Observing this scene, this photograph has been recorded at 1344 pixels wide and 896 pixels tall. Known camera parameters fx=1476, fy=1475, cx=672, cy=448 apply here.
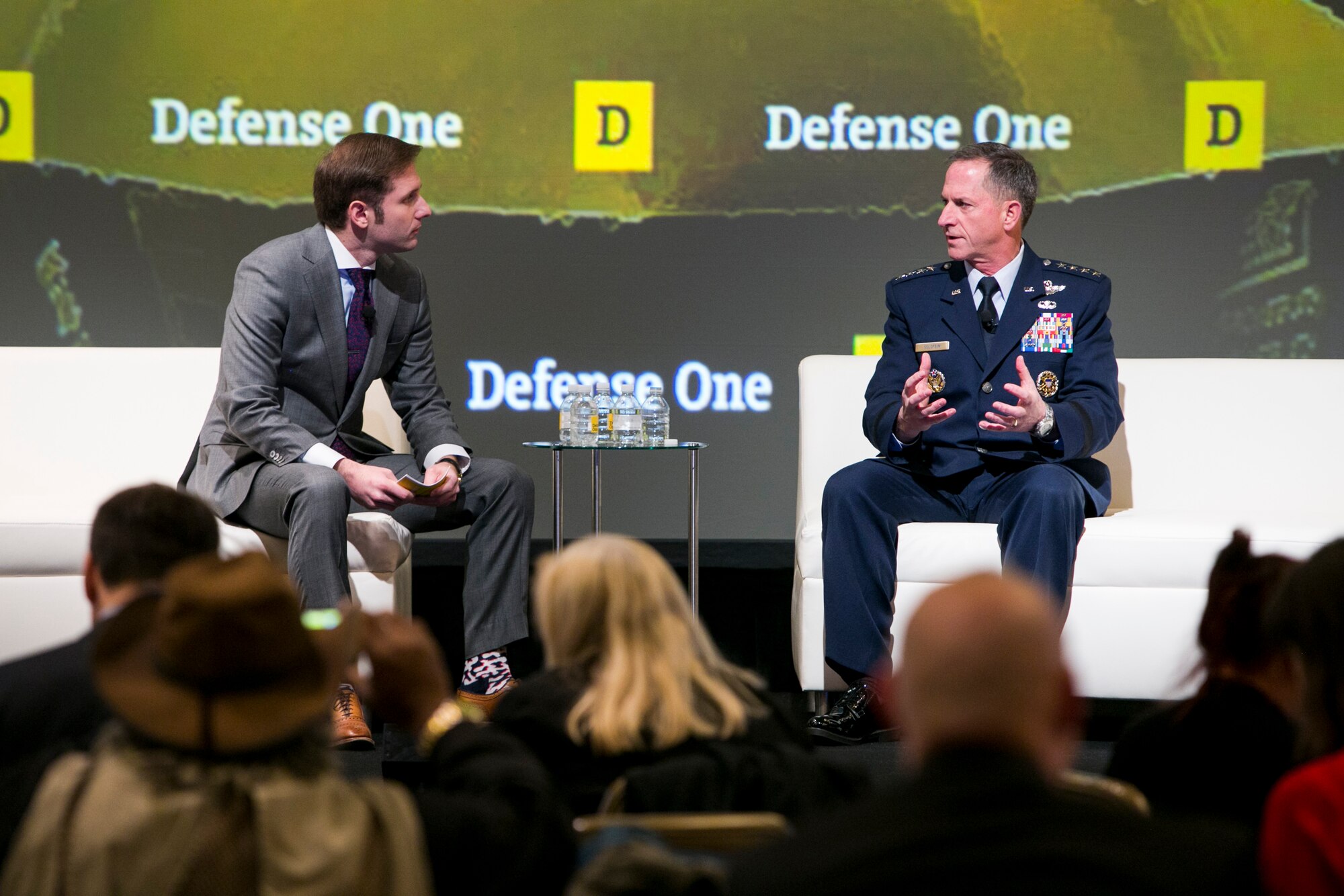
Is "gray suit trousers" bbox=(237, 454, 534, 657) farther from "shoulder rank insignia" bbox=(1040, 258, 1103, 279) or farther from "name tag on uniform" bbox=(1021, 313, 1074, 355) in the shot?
"shoulder rank insignia" bbox=(1040, 258, 1103, 279)


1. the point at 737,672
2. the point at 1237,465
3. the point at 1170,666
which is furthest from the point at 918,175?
the point at 737,672

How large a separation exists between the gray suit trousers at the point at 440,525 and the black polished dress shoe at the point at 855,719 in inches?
30.0

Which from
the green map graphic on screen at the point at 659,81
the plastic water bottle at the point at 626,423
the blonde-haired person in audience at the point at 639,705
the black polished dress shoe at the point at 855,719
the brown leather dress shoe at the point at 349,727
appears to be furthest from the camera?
the green map graphic on screen at the point at 659,81

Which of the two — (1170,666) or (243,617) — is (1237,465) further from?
(243,617)

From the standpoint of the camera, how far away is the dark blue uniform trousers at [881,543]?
11.1 ft

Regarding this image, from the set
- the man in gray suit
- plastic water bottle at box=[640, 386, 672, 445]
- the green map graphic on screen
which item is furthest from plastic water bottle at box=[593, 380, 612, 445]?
the green map graphic on screen

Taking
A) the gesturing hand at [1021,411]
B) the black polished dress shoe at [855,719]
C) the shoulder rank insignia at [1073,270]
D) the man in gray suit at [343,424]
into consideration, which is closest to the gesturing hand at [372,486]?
the man in gray suit at [343,424]

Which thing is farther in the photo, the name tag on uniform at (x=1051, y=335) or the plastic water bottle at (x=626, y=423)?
the plastic water bottle at (x=626, y=423)

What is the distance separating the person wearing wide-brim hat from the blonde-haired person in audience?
0.35 meters

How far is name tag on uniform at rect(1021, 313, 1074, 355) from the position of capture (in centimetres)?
380

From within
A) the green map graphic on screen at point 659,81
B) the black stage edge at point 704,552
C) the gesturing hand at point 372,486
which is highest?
the green map graphic on screen at point 659,81

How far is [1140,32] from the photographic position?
507 cm

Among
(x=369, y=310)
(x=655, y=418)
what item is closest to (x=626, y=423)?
(x=655, y=418)

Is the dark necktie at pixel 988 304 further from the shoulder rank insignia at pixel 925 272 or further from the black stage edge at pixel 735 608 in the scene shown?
the black stage edge at pixel 735 608
